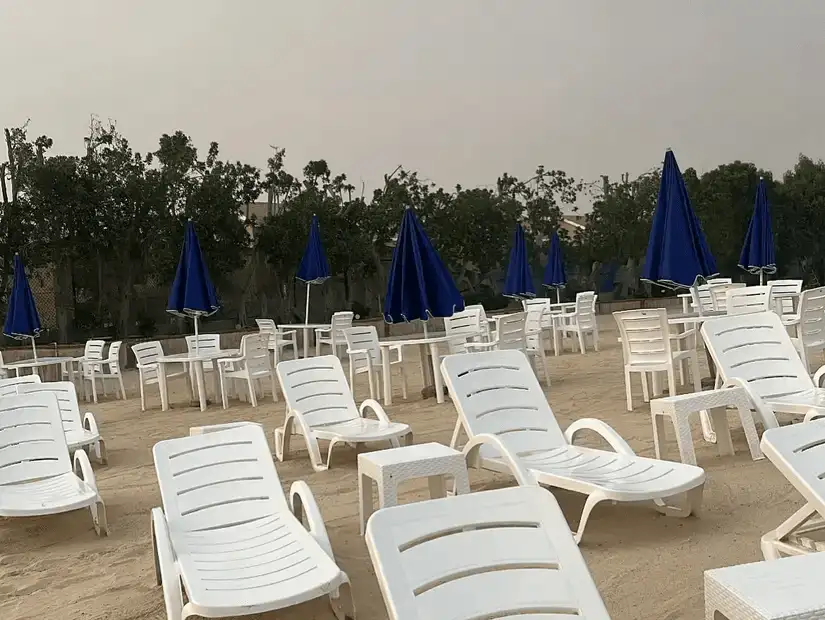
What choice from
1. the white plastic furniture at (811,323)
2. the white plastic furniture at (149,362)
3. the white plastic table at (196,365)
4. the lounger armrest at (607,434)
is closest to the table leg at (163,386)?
the white plastic table at (196,365)

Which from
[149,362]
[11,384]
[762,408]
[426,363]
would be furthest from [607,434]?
[149,362]

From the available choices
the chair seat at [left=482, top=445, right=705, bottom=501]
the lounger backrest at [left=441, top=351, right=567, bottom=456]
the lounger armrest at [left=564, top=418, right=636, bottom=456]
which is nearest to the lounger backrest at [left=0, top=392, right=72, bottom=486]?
the lounger backrest at [left=441, top=351, right=567, bottom=456]

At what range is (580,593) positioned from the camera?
6.56ft

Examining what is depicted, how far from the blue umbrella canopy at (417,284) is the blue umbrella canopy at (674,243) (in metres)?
1.98

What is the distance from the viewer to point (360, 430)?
5695 mm

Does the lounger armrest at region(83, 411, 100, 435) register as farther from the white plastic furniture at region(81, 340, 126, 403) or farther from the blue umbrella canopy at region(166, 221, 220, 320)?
the white plastic furniture at region(81, 340, 126, 403)

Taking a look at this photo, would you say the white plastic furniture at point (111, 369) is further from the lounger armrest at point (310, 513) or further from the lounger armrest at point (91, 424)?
the lounger armrest at point (310, 513)

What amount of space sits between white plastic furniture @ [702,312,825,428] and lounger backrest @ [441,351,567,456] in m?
1.27

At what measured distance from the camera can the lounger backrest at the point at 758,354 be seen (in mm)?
5402

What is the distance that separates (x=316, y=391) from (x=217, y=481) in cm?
232

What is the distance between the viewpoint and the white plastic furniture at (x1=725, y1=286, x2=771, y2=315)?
345 inches

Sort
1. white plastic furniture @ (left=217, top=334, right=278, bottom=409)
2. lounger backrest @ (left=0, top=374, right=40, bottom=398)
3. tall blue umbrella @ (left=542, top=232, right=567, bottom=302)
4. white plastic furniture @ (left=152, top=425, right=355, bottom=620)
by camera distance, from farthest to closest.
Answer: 1. tall blue umbrella @ (left=542, top=232, right=567, bottom=302)
2. white plastic furniture @ (left=217, top=334, right=278, bottom=409)
3. lounger backrest @ (left=0, top=374, right=40, bottom=398)
4. white plastic furniture @ (left=152, top=425, right=355, bottom=620)

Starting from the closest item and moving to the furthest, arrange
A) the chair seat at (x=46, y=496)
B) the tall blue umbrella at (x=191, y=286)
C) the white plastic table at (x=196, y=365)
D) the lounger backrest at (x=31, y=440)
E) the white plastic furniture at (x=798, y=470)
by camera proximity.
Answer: the white plastic furniture at (x=798, y=470), the chair seat at (x=46, y=496), the lounger backrest at (x=31, y=440), the white plastic table at (x=196, y=365), the tall blue umbrella at (x=191, y=286)

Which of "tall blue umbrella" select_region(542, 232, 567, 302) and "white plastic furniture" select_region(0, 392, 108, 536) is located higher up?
"tall blue umbrella" select_region(542, 232, 567, 302)
